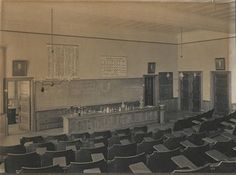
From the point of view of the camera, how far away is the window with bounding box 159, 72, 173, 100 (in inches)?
165

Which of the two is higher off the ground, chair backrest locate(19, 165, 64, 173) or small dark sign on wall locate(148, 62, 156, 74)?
small dark sign on wall locate(148, 62, 156, 74)

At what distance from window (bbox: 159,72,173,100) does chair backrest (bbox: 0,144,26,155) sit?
2.10m

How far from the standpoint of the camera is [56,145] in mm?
4055

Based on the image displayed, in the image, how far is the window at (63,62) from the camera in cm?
398

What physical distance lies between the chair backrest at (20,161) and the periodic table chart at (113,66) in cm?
152

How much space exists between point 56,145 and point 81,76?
1088 millimetres

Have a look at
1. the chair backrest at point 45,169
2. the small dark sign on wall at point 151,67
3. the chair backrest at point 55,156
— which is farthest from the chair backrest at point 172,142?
the chair backrest at point 45,169

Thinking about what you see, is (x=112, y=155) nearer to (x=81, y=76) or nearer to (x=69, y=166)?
(x=69, y=166)

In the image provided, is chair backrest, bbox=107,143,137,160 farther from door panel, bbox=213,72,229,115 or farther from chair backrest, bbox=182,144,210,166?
door panel, bbox=213,72,229,115

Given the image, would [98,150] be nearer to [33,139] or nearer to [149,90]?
[33,139]

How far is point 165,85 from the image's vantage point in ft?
13.9

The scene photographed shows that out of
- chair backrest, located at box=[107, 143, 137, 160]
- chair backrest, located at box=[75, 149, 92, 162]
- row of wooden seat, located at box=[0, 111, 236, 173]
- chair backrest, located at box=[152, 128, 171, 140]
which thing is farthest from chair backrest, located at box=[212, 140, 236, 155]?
chair backrest, located at box=[75, 149, 92, 162]

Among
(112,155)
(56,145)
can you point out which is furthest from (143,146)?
(56,145)

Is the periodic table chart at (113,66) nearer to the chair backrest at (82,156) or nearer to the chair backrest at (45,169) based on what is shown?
the chair backrest at (82,156)
